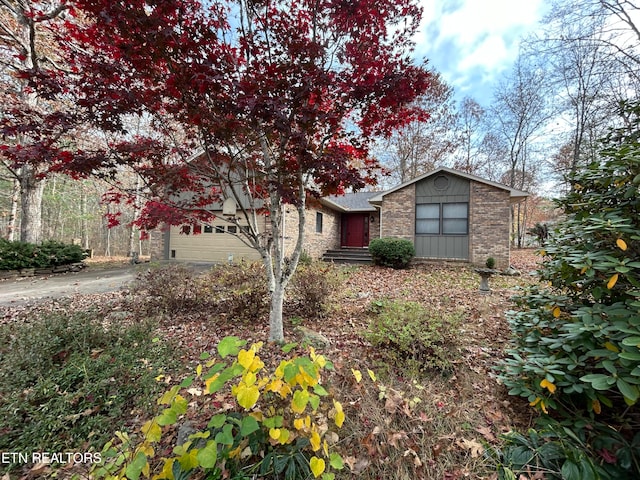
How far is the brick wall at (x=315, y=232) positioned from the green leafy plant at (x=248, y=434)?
8978 millimetres

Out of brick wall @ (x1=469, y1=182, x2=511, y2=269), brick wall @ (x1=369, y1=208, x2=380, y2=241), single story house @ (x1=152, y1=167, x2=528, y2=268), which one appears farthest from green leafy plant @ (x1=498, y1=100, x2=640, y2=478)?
brick wall @ (x1=369, y1=208, x2=380, y2=241)

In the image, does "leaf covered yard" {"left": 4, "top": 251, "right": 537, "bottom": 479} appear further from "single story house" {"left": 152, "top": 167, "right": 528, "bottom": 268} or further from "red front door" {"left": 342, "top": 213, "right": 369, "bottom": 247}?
"red front door" {"left": 342, "top": 213, "right": 369, "bottom": 247}

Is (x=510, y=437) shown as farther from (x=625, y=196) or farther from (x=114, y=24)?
(x=114, y=24)

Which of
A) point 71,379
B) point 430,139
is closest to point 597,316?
point 71,379

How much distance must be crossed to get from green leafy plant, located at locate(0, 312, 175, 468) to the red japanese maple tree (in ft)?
4.90

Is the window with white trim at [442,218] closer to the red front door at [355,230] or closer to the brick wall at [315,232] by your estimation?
the brick wall at [315,232]

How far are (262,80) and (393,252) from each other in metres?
8.92

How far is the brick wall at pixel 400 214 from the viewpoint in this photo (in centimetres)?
1155

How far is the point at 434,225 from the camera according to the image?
1134cm

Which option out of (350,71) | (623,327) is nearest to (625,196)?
(623,327)

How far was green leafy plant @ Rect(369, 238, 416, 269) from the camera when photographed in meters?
10.7

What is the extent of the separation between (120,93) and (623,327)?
15.0ft

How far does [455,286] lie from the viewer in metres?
7.40

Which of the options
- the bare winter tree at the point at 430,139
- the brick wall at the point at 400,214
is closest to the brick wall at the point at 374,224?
the brick wall at the point at 400,214
